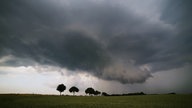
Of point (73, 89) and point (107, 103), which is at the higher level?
point (73, 89)

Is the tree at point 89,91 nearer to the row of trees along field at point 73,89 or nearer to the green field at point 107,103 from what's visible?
the row of trees along field at point 73,89

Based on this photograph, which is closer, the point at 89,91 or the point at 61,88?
the point at 61,88

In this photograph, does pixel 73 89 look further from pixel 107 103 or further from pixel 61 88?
pixel 107 103

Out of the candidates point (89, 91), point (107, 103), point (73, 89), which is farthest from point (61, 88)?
point (107, 103)

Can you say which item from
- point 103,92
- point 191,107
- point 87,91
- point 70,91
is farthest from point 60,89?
point 191,107

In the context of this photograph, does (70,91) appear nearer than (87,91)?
Yes

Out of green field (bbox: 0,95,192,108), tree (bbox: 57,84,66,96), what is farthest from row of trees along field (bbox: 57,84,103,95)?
green field (bbox: 0,95,192,108)

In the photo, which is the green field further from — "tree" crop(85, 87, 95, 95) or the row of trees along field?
"tree" crop(85, 87, 95, 95)

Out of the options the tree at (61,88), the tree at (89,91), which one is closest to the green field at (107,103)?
the tree at (61,88)

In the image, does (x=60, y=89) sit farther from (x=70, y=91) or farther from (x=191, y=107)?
(x=191, y=107)

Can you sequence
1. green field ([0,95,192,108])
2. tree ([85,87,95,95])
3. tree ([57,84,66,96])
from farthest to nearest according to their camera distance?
tree ([85,87,95,95]), tree ([57,84,66,96]), green field ([0,95,192,108])

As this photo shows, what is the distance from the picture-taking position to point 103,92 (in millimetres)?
193000

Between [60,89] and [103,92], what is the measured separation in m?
66.2

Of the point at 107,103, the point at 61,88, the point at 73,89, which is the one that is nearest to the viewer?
the point at 107,103
